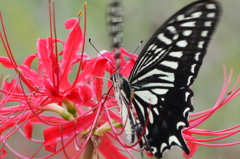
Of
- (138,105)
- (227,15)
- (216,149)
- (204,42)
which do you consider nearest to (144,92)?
(138,105)

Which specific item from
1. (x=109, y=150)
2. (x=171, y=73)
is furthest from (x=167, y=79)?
(x=109, y=150)

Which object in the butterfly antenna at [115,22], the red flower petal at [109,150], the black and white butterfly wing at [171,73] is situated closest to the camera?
the butterfly antenna at [115,22]

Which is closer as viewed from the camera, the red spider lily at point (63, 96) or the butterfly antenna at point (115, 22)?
the butterfly antenna at point (115, 22)

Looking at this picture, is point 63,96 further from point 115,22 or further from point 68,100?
point 115,22

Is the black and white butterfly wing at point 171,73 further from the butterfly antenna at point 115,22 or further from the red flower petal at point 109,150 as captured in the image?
the butterfly antenna at point 115,22

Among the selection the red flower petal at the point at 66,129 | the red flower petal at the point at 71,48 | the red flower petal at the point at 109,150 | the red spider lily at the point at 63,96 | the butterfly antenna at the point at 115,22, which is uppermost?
the butterfly antenna at the point at 115,22

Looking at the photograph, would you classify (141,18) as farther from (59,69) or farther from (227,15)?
(59,69)

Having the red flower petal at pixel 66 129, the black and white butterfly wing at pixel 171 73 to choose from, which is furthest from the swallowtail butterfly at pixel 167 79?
the red flower petal at pixel 66 129

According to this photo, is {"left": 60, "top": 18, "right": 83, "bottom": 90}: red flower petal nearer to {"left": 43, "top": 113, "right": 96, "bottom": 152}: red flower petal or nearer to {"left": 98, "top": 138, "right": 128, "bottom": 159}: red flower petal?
{"left": 43, "top": 113, "right": 96, "bottom": 152}: red flower petal
